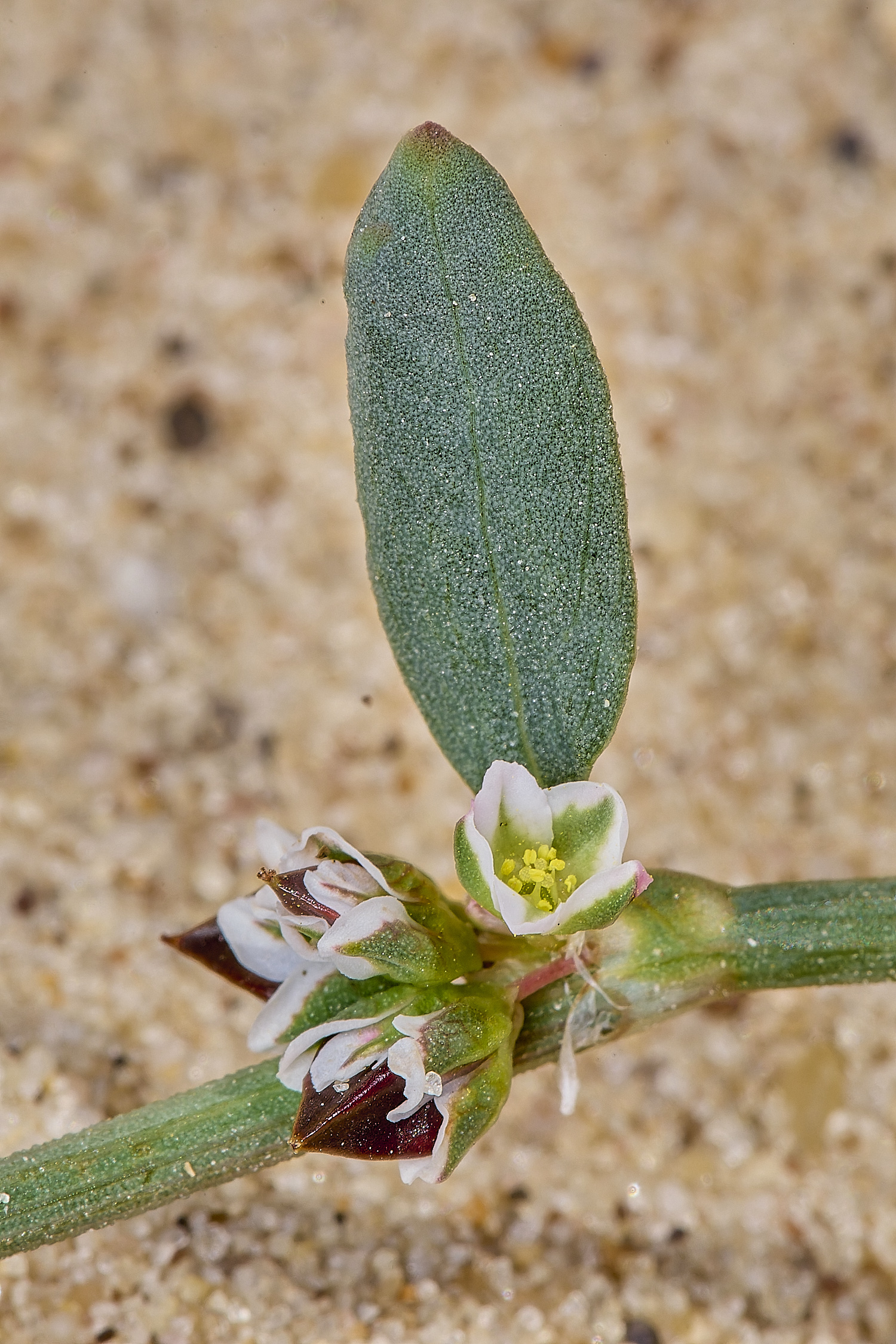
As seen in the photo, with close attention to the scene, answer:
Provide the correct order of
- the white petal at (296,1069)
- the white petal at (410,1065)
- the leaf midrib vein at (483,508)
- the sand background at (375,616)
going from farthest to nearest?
the sand background at (375,616), the leaf midrib vein at (483,508), the white petal at (296,1069), the white petal at (410,1065)

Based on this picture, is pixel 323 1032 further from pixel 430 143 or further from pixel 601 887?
Answer: pixel 430 143

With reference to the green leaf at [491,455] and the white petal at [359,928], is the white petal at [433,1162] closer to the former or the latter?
the white petal at [359,928]

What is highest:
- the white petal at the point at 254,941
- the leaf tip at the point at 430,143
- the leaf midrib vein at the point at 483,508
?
the leaf tip at the point at 430,143

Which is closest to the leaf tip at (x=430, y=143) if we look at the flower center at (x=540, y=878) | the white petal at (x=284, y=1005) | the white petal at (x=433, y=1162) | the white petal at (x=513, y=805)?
the white petal at (x=513, y=805)

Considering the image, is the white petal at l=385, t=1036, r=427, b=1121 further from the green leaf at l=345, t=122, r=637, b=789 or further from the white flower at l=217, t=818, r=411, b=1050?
the green leaf at l=345, t=122, r=637, b=789

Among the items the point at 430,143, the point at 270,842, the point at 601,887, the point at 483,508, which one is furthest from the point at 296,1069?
the point at 430,143

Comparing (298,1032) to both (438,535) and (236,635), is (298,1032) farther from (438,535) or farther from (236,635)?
(236,635)

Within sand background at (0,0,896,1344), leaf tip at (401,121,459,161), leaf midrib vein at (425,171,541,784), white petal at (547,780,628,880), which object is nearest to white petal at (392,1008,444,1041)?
white petal at (547,780,628,880)
